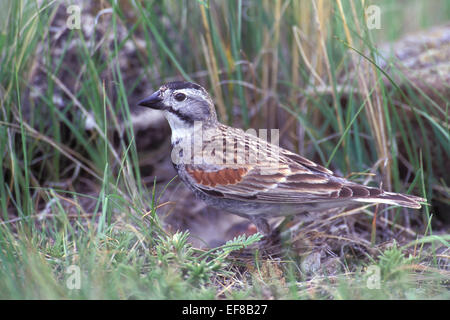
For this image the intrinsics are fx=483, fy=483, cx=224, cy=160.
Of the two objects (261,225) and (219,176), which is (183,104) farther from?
(261,225)

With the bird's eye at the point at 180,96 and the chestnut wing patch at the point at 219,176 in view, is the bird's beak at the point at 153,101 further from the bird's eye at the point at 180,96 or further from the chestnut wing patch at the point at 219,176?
the chestnut wing patch at the point at 219,176

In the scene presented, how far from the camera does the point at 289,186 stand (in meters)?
3.90

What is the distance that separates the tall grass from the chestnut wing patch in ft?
1.38

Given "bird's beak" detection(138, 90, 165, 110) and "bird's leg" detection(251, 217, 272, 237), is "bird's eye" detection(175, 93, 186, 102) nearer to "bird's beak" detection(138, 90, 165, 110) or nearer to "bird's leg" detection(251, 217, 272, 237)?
"bird's beak" detection(138, 90, 165, 110)

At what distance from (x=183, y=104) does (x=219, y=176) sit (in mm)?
731

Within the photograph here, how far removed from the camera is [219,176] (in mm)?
4020

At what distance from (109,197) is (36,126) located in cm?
194

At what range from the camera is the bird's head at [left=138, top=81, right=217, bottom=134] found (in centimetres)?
416

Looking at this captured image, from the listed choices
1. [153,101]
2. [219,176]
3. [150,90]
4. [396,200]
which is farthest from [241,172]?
[150,90]

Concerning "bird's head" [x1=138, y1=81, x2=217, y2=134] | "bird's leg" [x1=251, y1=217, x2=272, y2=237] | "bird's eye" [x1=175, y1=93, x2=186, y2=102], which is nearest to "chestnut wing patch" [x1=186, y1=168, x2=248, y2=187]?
"bird's leg" [x1=251, y1=217, x2=272, y2=237]

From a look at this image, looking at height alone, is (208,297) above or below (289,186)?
below

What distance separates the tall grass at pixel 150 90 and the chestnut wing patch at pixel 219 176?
419 mm
